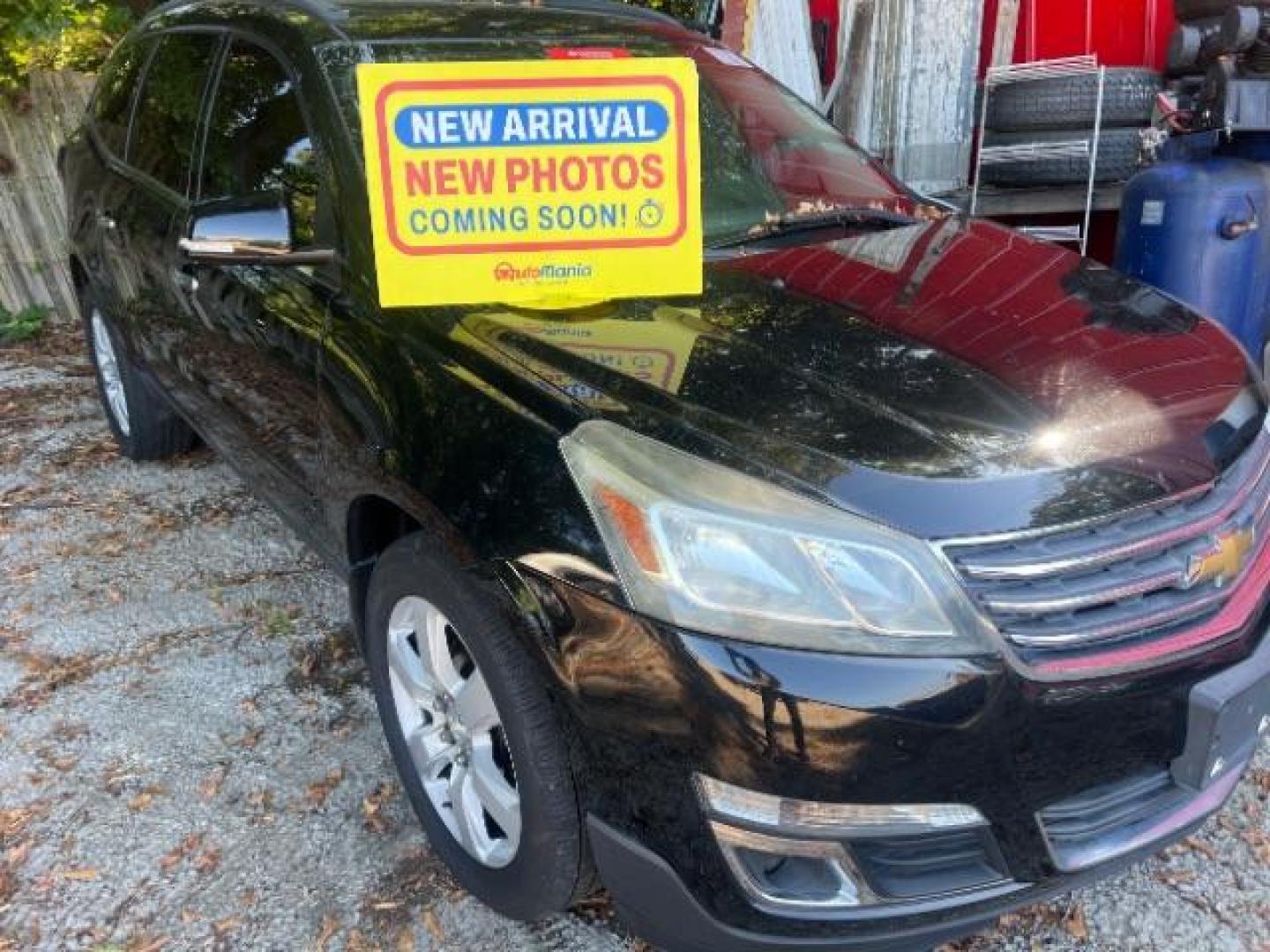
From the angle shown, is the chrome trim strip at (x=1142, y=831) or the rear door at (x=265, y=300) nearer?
the chrome trim strip at (x=1142, y=831)

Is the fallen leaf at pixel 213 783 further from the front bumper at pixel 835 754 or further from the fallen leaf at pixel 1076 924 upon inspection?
the fallen leaf at pixel 1076 924

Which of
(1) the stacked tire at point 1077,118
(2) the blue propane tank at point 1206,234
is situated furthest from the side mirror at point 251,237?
(1) the stacked tire at point 1077,118

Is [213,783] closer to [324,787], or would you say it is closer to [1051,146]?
[324,787]

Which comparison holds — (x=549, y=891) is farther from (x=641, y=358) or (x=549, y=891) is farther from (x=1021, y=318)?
(x=1021, y=318)

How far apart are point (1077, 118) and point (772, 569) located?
15.6 feet

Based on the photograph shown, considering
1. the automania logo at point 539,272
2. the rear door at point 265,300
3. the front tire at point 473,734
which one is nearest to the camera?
the front tire at point 473,734

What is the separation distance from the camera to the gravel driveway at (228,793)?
2123mm

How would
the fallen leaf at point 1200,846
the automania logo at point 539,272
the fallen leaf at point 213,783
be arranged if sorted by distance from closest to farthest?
1. the automania logo at point 539,272
2. the fallen leaf at point 1200,846
3. the fallen leaf at point 213,783

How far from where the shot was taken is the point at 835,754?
4.91 feet

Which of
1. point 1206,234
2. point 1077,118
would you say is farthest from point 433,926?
point 1077,118

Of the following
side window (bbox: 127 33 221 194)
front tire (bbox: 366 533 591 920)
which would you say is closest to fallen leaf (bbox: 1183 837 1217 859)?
front tire (bbox: 366 533 591 920)

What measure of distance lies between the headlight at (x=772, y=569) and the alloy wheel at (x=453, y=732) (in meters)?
0.47

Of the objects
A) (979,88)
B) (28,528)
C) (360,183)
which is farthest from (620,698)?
(979,88)

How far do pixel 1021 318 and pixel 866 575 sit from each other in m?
0.86
